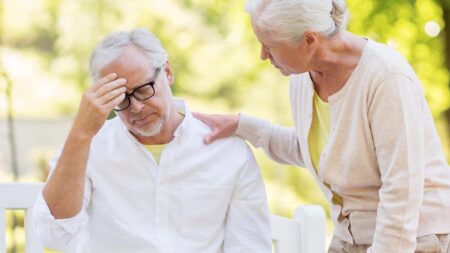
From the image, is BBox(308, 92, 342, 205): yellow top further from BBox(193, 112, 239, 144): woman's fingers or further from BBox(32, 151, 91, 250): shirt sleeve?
BBox(32, 151, 91, 250): shirt sleeve

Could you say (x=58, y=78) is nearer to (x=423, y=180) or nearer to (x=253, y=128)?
(x=253, y=128)

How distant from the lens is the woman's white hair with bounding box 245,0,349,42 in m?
2.21

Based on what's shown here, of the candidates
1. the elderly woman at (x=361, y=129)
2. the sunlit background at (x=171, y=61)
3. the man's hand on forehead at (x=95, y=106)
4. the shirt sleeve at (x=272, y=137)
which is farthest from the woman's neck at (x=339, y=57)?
the sunlit background at (x=171, y=61)

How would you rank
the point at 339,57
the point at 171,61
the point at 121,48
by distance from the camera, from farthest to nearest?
the point at 171,61
the point at 121,48
the point at 339,57

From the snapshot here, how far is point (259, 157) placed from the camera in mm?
8430

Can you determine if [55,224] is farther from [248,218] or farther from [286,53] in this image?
[286,53]

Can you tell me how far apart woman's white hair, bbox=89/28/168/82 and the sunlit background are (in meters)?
4.17

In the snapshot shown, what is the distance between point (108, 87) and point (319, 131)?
54cm

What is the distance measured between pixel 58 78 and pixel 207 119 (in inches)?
269

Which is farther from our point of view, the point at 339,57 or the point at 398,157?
the point at 339,57

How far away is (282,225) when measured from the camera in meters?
2.83

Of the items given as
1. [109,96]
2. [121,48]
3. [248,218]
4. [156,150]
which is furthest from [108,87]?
[248,218]

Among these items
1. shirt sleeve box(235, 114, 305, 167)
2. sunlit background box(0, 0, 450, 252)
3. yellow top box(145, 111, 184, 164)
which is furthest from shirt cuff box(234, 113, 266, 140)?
sunlit background box(0, 0, 450, 252)

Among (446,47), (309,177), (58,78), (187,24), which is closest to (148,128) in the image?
(446,47)
